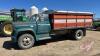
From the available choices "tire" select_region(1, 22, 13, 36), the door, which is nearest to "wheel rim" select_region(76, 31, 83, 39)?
the door

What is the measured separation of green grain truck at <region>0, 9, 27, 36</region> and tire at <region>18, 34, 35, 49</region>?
3.45 m

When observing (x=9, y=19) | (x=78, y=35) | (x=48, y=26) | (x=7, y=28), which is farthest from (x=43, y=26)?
(x=9, y=19)

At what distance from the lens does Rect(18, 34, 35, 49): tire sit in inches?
385

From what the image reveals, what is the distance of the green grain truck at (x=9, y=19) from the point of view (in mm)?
13336

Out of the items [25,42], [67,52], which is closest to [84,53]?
[67,52]

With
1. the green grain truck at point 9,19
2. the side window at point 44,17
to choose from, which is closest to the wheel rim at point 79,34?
the side window at point 44,17

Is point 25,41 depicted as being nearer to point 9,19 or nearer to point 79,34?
point 79,34

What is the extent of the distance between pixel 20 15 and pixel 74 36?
5185 millimetres

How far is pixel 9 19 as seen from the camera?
14.6m

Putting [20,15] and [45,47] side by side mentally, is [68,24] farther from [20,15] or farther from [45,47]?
[20,15]

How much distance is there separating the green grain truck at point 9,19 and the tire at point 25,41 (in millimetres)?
3453

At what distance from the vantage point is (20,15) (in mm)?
15172

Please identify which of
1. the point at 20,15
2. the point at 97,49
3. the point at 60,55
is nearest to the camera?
the point at 60,55

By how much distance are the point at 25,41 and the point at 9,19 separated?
17.2 ft
